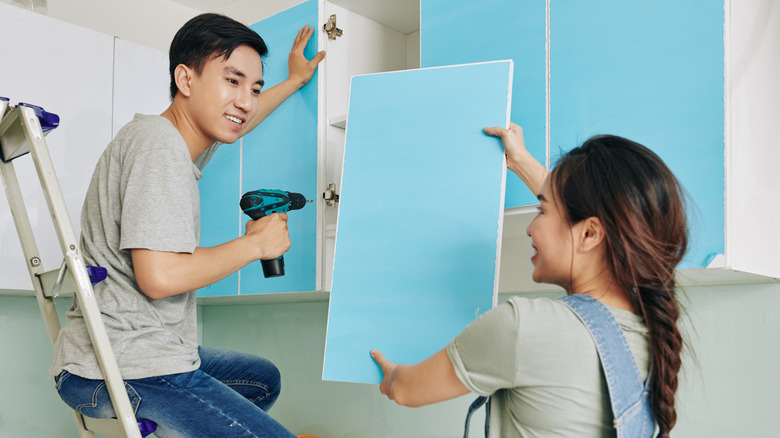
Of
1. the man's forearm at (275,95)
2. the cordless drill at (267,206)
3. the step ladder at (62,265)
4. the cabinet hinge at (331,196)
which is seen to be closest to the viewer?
the step ladder at (62,265)

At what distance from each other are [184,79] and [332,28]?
0.69m

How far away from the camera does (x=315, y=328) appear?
2734 millimetres

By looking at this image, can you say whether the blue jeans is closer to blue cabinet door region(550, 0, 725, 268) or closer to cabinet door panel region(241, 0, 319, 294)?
cabinet door panel region(241, 0, 319, 294)

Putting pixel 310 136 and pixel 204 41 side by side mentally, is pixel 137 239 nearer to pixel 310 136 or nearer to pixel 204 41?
pixel 204 41

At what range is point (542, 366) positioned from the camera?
3.28 feet

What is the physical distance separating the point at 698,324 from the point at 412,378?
1013 mm

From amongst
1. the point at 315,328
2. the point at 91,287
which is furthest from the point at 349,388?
the point at 91,287

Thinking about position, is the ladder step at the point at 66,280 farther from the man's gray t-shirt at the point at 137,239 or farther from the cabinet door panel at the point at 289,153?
the cabinet door panel at the point at 289,153

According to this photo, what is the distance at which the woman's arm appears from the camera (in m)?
1.07

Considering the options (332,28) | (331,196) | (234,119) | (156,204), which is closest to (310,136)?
(331,196)

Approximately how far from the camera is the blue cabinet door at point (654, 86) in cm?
138

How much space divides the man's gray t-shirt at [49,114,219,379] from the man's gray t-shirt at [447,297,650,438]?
2.18ft

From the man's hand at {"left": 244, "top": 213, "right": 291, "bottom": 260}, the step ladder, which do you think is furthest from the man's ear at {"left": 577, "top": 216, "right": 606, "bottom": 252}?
the step ladder

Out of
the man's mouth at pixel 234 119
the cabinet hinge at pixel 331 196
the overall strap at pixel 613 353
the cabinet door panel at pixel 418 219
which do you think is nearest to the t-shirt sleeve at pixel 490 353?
the overall strap at pixel 613 353
